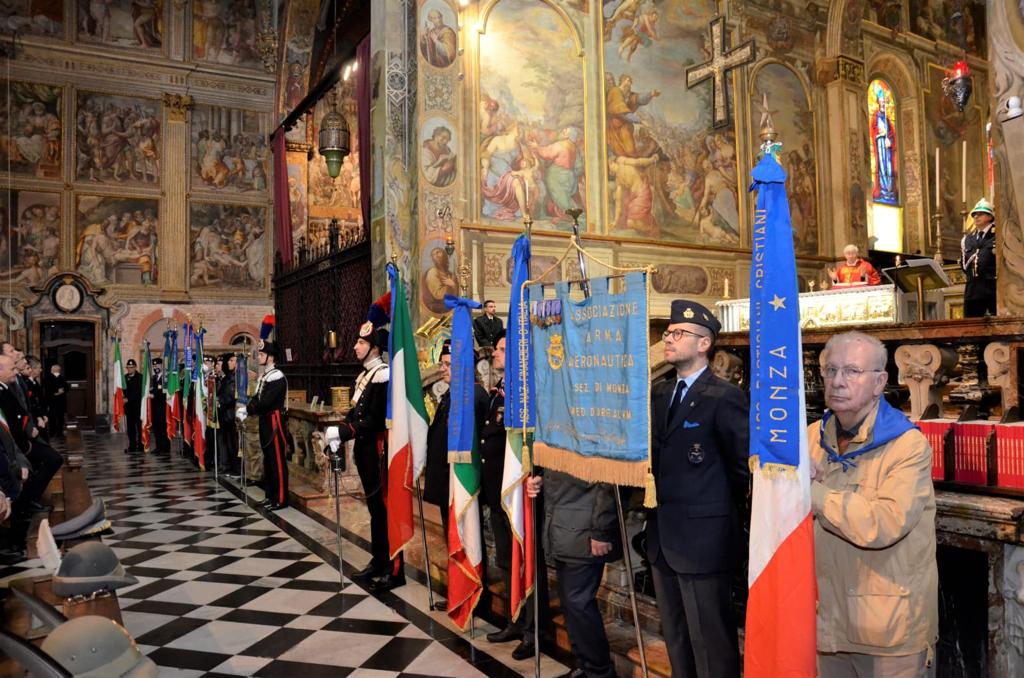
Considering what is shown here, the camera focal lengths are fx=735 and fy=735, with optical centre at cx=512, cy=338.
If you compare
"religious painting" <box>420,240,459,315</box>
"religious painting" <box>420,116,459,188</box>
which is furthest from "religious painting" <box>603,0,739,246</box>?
"religious painting" <box>420,240,459,315</box>

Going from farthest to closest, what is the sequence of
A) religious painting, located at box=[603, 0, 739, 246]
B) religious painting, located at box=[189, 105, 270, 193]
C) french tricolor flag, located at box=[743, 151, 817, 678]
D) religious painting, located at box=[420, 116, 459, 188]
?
1. religious painting, located at box=[189, 105, 270, 193]
2. religious painting, located at box=[603, 0, 739, 246]
3. religious painting, located at box=[420, 116, 459, 188]
4. french tricolor flag, located at box=[743, 151, 817, 678]

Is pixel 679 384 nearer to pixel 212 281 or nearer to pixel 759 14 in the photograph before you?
pixel 759 14

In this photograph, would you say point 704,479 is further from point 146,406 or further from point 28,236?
point 28,236

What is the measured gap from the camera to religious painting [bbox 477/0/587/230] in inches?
461

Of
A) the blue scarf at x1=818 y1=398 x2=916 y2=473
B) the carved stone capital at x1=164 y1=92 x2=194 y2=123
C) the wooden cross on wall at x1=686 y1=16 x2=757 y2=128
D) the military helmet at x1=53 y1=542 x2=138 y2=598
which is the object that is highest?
the carved stone capital at x1=164 y1=92 x2=194 y2=123

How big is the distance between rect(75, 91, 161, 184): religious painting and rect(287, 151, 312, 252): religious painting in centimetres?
570

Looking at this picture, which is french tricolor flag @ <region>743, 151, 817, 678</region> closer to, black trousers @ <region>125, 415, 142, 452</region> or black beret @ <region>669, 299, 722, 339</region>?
black beret @ <region>669, 299, 722, 339</region>

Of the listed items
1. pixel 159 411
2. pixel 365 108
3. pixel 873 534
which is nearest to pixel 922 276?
pixel 873 534

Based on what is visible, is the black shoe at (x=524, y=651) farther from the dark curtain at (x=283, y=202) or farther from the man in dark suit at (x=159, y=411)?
the dark curtain at (x=283, y=202)

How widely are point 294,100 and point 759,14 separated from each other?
10710 mm

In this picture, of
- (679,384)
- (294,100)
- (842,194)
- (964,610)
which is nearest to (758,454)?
(679,384)

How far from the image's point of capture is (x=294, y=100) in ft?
58.3

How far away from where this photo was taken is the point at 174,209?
21.3 meters

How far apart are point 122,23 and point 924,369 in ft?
76.2
